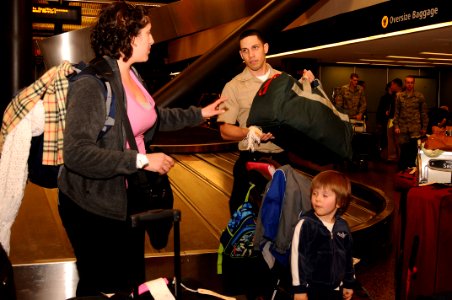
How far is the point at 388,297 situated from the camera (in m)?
3.84

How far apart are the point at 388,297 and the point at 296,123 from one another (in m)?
1.65

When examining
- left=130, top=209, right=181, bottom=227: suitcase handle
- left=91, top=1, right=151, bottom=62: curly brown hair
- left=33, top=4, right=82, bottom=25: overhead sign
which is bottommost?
left=130, top=209, right=181, bottom=227: suitcase handle

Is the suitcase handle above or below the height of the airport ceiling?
below

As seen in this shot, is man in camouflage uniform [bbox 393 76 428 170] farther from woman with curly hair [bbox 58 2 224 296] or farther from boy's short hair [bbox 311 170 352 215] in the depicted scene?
woman with curly hair [bbox 58 2 224 296]

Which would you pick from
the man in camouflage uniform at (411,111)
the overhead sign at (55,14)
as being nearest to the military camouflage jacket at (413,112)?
the man in camouflage uniform at (411,111)

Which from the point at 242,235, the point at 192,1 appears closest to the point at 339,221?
the point at 242,235

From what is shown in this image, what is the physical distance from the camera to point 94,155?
201 centimetres

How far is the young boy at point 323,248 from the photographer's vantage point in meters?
2.89

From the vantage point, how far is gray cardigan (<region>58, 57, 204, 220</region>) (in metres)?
2.02

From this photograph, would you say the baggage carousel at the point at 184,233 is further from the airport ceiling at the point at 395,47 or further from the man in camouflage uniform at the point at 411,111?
the airport ceiling at the point at 395,47

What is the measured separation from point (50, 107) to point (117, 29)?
422mm

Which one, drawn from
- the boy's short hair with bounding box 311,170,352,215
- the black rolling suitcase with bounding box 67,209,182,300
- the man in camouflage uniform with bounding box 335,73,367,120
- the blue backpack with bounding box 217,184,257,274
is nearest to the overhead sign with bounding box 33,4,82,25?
the man in camouflage uniform with bounding box 335,73,367,120

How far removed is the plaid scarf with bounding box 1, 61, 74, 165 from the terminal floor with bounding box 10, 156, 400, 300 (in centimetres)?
82

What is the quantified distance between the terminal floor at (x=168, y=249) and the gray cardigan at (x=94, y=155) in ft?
1.73
